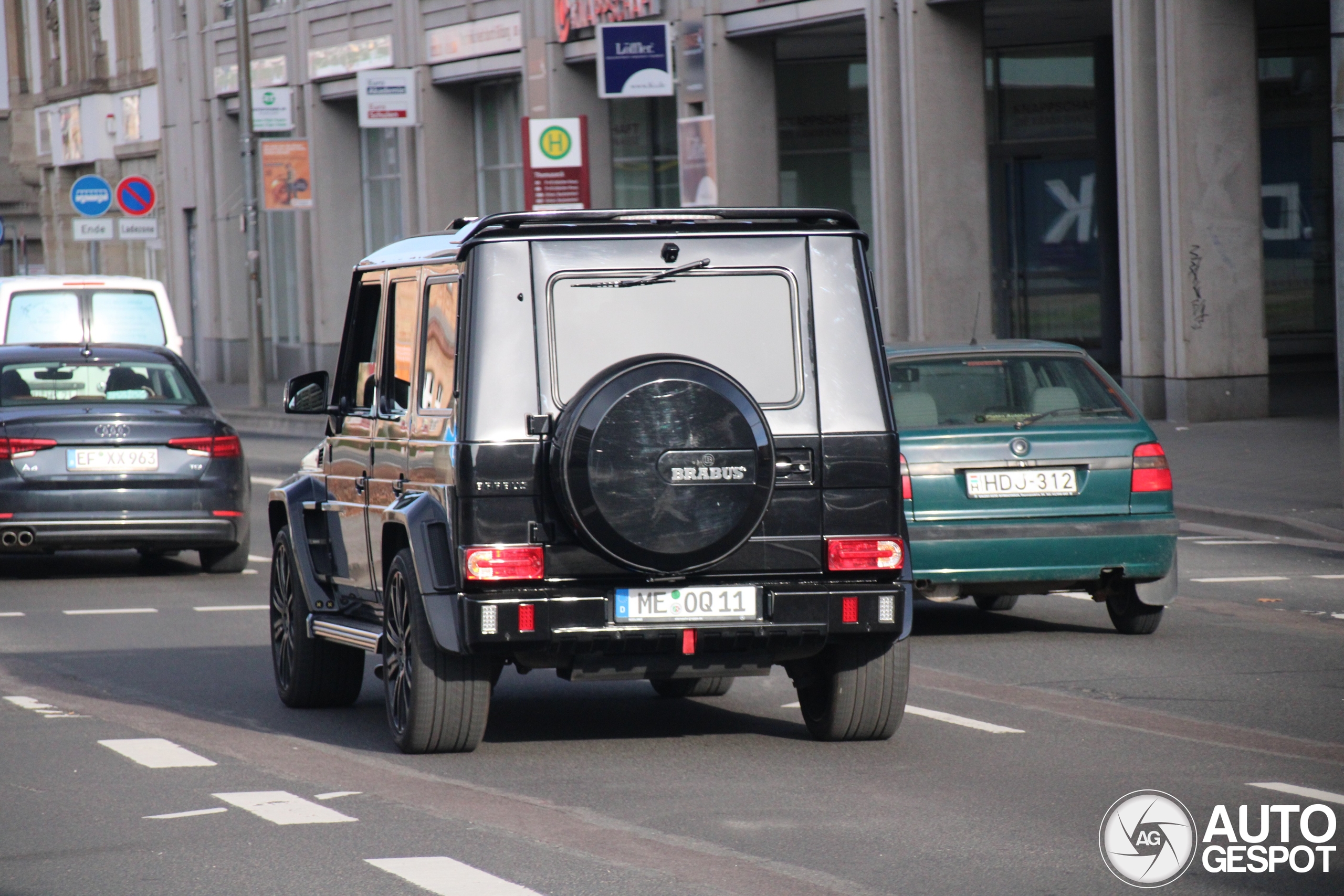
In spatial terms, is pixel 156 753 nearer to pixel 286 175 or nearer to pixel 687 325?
pixel 687 325

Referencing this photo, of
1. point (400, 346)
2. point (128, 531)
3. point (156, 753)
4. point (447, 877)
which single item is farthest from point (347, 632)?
point (128, 531)

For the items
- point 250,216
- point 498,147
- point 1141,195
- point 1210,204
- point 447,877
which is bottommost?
point 447,877

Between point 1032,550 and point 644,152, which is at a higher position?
point 644,152

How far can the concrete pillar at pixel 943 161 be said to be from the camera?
90.0 ft

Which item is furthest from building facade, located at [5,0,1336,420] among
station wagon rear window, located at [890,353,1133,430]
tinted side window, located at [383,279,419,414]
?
tinted side window, located at [383,279,419,414]

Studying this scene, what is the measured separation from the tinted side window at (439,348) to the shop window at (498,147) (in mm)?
31144

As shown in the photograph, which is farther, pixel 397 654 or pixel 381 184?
pixel 381 184

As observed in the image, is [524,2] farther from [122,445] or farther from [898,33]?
[122,445]

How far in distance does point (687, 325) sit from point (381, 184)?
36690 mm

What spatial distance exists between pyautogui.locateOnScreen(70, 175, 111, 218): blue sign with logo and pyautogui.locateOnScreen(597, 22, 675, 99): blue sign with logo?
1359 cm

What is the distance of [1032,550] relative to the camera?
1032 cm

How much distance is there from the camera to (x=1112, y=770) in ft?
23.9

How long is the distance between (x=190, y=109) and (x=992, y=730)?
145 feet

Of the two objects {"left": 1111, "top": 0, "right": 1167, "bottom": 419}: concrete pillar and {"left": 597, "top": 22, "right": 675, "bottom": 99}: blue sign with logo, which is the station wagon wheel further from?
{"left": 597, "top": 22, "right": 675, "bottom": 99}: blue sign with logo
